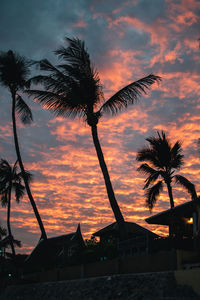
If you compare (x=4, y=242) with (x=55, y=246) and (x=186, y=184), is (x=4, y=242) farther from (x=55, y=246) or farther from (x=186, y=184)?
(x=186, y=184)

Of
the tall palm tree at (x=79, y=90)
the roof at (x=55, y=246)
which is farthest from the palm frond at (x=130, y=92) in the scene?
the roof at (x=55, y=246)

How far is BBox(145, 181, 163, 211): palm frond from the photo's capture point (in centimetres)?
2659

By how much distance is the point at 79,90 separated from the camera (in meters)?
20.0

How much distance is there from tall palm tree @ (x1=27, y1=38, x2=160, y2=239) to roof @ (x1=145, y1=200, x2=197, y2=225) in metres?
3.88

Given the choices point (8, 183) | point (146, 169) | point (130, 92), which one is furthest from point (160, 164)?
point (8, 183)

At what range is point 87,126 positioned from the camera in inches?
789

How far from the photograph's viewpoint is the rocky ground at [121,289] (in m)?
12.2

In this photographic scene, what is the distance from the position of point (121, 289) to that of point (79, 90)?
10.5 m

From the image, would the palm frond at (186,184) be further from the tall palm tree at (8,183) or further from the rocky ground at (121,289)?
the tall palm tree at (8,183)

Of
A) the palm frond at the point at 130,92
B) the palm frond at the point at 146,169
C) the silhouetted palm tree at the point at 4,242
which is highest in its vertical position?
the palm frond at the point at 130,92

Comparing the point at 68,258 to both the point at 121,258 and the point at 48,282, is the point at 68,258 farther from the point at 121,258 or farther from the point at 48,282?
the point at 121,258

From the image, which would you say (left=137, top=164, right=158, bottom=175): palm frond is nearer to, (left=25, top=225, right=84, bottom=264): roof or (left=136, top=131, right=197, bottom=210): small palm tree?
(left=136, top=131, right=197, bottom=210): small palm tree

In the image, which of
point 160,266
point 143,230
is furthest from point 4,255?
point 160,266

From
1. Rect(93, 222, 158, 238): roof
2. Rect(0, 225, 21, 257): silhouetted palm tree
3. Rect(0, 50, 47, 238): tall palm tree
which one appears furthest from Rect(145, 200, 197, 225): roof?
Rect(0, 225, 21, 257): silhouetted palm tree
